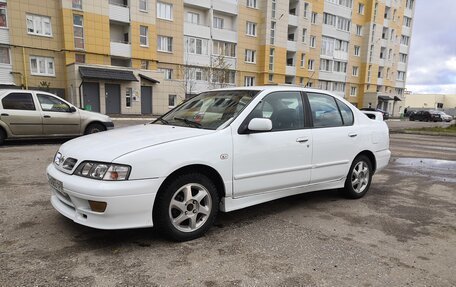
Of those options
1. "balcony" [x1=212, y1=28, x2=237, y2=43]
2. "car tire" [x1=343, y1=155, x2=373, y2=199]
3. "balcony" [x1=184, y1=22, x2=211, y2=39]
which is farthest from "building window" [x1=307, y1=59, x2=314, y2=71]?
"car tire" [x1=343, y1=155, x2=373, y2=199]

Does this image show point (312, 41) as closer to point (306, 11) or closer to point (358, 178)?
point (306, 11)

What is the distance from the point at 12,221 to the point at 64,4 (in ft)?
89.3

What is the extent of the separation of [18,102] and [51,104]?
2.76 feet

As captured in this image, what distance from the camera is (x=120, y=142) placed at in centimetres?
335

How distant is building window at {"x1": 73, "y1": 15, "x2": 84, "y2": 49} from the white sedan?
26.4m

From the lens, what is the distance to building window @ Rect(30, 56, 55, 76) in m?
26.4

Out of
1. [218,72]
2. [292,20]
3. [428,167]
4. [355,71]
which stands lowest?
[428,167]

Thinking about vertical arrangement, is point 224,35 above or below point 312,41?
below

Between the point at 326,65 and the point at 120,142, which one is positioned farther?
the point at 326,65

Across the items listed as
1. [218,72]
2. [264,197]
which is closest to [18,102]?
[264,197]

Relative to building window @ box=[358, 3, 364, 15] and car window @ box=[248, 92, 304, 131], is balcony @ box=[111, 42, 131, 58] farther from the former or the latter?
building window @ box=[358, 3, 364, 15]

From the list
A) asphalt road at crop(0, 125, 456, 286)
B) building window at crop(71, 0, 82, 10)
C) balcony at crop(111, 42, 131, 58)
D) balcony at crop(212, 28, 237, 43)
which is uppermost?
building window at crop(71, 0, 82, 10)

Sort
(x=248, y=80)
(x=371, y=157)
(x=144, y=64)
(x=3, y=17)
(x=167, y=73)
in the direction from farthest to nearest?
(x=248, y=80) → (x=167, y=73) → (x=144, y=64) → (x=3, y=17) → (x=371, y=157)

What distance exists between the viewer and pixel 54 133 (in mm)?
10055
